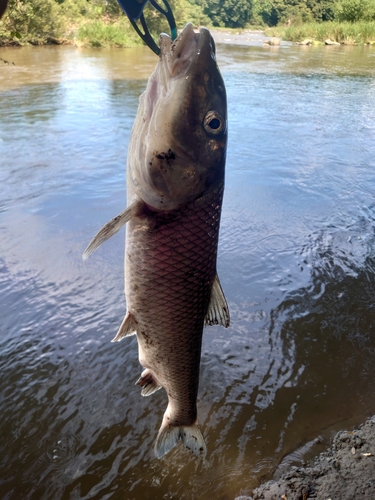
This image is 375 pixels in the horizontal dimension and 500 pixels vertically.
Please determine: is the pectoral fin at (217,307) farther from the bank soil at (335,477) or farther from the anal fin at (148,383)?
the bank soil at (335,477)

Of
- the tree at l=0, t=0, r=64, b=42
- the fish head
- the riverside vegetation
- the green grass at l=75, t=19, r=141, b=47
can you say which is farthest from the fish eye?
the green grass at l=75, t=19, r=141, b=47

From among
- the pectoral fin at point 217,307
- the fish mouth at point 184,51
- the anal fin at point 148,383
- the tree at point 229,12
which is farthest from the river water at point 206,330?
the tree at point 229,12

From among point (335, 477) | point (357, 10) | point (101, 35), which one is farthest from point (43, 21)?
point (357, 10)

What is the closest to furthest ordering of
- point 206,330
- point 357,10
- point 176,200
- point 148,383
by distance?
point 176,200
point 148,383
point 206,330
point 357,10

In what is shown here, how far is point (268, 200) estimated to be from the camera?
6.43m

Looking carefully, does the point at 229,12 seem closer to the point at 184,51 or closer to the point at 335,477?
→ the point at 184,51

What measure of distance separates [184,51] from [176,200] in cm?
58

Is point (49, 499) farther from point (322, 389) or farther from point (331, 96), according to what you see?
point (331, 96)

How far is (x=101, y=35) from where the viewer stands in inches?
1170

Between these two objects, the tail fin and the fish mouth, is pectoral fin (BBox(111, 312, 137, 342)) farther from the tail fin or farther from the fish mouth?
the fish mouth

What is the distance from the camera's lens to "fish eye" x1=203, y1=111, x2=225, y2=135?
1688 millimetres

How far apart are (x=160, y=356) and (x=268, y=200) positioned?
15.8 feet

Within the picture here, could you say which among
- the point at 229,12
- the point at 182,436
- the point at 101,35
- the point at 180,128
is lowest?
the point at 182,436

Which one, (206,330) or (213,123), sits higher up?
(213,123)
